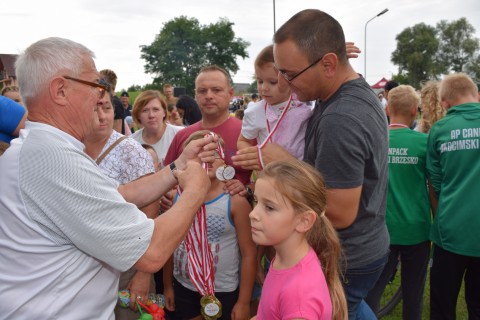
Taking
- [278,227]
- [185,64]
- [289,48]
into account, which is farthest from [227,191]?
[185,64]

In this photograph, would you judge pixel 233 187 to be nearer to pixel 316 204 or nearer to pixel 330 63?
pixel 316 204

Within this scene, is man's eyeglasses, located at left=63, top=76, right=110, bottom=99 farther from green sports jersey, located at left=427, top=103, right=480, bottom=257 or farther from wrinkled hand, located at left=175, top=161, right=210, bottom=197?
green sports jersey, located at left=427, top=103, right=480, bottom=257

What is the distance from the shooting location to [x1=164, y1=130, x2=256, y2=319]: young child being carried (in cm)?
307

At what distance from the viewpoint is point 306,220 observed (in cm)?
197

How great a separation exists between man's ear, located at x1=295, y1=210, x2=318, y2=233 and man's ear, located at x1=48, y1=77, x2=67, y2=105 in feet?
3.78

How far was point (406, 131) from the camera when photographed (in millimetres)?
3738

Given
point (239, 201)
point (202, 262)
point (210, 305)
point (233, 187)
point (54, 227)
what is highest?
point (54, 227)

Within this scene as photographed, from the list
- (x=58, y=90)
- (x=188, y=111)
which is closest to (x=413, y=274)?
(x=58, y=90)

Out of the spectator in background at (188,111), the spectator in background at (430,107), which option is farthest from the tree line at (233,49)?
the spectator in background at (430,107)

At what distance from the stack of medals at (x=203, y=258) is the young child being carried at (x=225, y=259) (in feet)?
0.83

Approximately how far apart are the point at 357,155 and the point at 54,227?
4.31 ft

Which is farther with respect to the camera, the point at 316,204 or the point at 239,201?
the point at 239,201

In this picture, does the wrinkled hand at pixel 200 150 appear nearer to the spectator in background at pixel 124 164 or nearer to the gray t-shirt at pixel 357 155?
the gray t-shirt at pixel 357 155

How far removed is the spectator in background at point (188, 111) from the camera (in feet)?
26.2
